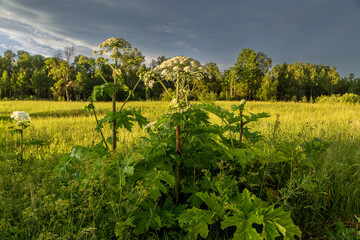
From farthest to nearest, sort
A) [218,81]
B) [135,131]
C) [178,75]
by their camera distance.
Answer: [218,81]
[135,131]
[178,75]

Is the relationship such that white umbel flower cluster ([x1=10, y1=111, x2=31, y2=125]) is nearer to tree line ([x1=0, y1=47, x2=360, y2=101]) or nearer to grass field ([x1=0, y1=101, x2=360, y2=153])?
grass field ([x1=0, y1=101, x2=360, y2=153])

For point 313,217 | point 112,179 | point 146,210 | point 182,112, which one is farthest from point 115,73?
point 313,217

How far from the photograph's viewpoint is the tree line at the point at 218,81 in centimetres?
4443

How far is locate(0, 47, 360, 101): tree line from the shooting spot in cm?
4443

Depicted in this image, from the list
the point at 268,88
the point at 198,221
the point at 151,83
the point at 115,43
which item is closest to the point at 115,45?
the point at 115,43

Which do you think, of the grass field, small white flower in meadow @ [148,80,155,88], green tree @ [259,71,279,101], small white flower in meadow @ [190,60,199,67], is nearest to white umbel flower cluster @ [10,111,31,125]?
the grass field

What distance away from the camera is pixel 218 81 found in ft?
176

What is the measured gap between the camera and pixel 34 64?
66.8 meters

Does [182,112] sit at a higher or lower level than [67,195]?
higher

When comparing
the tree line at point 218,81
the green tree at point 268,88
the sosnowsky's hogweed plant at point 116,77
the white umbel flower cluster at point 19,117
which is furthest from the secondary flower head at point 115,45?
the green tree at point 268,88

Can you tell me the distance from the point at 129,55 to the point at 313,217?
2780 mm

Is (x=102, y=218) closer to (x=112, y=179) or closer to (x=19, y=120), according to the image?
(x=112, y=179)

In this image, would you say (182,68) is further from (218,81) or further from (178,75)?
(218,81)

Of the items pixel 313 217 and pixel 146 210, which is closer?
pixel 146 210
